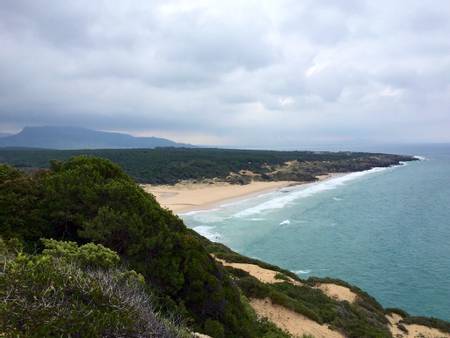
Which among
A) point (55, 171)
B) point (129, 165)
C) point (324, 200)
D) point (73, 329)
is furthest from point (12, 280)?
point (129, 165)

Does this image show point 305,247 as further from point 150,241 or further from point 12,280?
point 12,280

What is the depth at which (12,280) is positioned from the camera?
5.05 m

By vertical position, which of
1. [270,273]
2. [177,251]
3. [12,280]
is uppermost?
[12,280]

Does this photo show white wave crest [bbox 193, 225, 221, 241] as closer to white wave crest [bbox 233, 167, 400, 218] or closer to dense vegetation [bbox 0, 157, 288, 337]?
white wave crest [bbox 233, 167, 400, 218]

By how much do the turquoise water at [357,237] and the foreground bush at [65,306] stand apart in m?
22.4

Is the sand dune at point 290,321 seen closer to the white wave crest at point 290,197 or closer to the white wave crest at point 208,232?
the white wave crest at point 208,232

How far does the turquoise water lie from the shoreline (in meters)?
Answer: 3.61

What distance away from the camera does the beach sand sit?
55812mm

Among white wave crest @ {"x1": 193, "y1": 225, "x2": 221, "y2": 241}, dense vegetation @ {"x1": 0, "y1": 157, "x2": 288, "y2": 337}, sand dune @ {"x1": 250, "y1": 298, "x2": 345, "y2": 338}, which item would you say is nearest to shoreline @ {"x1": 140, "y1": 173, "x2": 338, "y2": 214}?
white wave crest @ {"x1": 193, "y1": 225, "x2": 221, "y2": 241}

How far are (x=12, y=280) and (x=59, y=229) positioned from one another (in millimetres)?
7095

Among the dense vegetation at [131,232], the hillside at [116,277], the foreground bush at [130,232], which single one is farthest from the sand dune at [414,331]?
the foreground bush at [130,232]

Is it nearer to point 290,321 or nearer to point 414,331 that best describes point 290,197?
point 414,331

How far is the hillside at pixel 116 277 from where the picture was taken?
4957 mm

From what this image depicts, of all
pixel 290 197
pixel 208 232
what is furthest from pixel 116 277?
pixel 290 197
